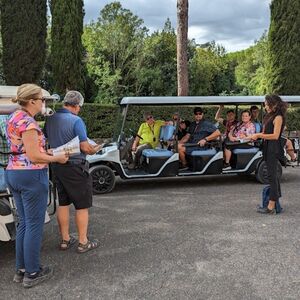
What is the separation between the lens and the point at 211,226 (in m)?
5.19

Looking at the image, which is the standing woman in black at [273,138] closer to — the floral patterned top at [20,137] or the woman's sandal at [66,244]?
the woman's sandal at [66,244]

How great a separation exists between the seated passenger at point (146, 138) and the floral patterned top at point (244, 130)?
1419 millimetres

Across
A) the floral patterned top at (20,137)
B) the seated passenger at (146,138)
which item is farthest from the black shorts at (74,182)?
the seated passenger at (146,138)

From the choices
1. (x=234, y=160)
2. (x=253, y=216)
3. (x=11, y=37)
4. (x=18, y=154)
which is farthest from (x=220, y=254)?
(x=11, y=37)

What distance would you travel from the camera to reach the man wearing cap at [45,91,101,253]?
4066mm

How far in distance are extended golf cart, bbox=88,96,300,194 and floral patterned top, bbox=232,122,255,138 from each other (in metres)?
0.28

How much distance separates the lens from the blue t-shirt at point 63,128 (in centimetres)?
405

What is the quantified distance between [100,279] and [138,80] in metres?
21.6

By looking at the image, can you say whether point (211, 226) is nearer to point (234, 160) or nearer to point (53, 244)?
point (53, 244)

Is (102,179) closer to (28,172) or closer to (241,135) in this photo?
(241,135)

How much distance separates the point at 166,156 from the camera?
7441 millimetres

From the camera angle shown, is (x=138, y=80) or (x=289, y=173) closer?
(x=289, y=173)

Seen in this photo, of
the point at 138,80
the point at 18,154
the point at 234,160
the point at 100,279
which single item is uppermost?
the point at 138,80

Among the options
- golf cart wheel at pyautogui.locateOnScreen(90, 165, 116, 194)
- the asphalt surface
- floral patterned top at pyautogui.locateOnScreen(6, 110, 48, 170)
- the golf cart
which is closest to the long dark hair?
the asphalt surface
